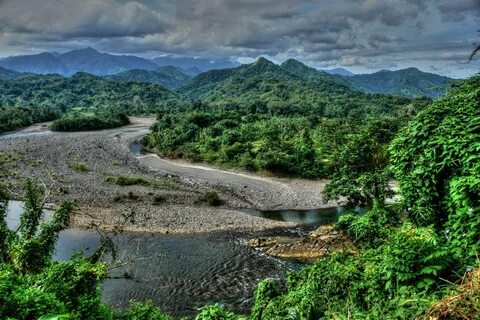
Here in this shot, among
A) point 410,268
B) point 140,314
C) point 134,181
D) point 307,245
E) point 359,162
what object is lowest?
point 134,181

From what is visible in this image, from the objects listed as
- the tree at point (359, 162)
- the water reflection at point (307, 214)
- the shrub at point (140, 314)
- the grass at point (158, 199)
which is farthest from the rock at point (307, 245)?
the shrub at point (140, 314)

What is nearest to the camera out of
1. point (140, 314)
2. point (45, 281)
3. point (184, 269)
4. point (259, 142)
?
point (45, 281)

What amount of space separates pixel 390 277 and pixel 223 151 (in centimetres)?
6382

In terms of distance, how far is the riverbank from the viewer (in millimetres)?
41812

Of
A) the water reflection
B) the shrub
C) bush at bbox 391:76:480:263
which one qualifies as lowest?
the water reflection

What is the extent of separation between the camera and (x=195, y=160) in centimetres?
7606

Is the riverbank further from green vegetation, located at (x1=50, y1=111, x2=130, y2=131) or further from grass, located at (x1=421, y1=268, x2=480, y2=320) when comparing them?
green vegetation, located at (x1=50, y1=111, x2=130, y2=131)

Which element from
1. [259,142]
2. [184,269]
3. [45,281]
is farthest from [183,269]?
[259,142]

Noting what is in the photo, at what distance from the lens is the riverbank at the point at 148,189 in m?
41.8

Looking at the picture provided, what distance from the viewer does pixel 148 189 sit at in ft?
174

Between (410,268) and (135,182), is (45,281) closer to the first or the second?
(410,268)

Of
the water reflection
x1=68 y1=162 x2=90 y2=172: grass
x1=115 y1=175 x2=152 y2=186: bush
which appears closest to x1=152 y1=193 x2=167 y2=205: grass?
x1=115 y1=175 x2=152 y2=186: bush

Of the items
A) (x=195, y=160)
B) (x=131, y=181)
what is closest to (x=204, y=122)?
(x=195, y=160)

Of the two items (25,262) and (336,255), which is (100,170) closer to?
(25,262)
